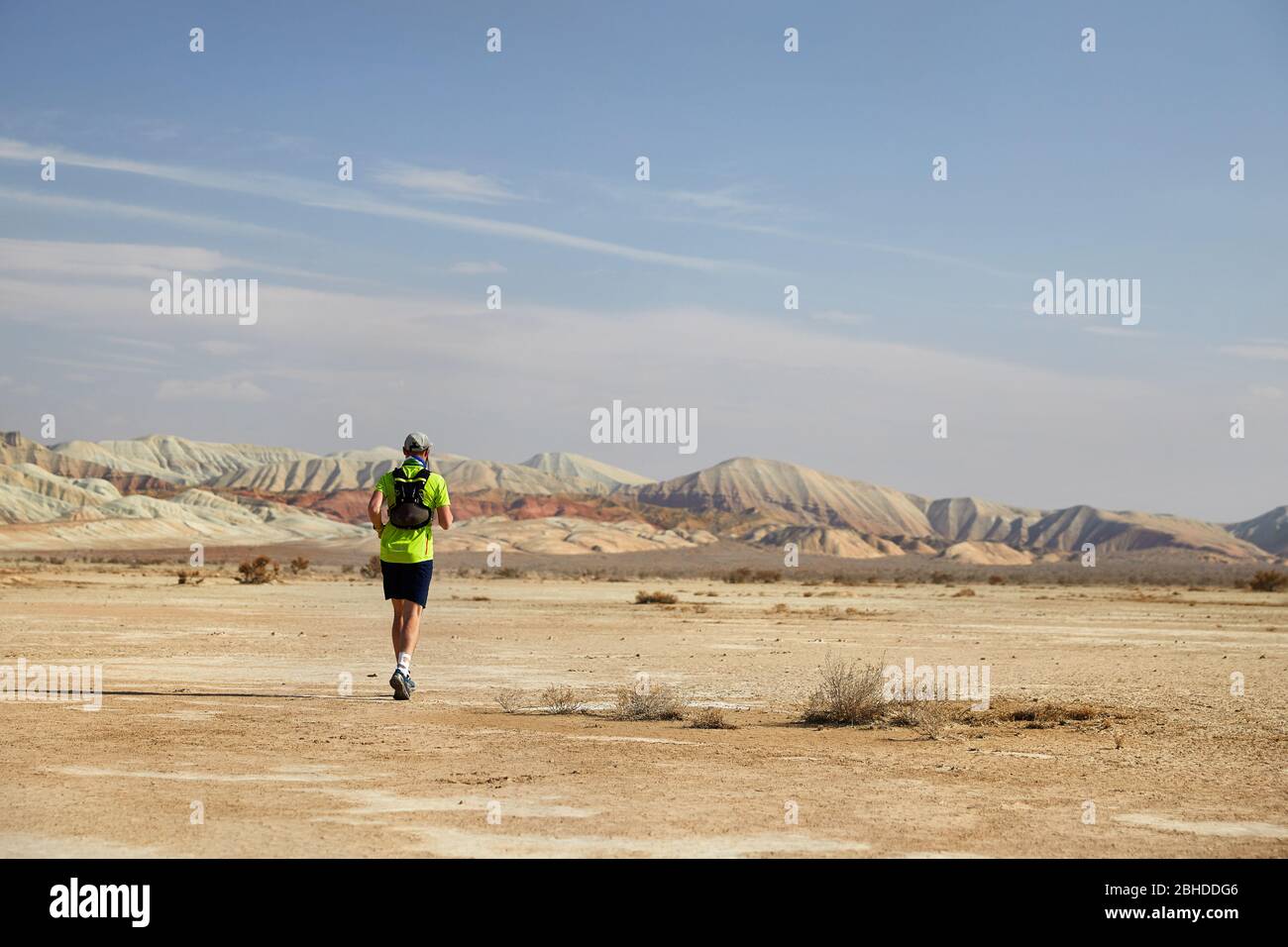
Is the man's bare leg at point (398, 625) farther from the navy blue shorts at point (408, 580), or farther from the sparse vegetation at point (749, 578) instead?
the sparse vegetation at point (749, 578)

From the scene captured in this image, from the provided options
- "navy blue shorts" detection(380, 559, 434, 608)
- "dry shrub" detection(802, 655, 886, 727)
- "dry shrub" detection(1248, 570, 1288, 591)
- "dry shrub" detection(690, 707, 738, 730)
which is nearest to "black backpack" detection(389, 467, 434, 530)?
"navy blue shorts" detection(380, 559, 434, 608)

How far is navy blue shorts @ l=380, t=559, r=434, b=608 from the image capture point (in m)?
13.0

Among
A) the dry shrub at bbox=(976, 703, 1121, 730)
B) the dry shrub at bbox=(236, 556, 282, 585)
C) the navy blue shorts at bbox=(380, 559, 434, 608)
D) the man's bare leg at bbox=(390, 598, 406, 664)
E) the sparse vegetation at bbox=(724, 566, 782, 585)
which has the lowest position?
the sparse vegetation at bbox=(724, 566, 782, 585)

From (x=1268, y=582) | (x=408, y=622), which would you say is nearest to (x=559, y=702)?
(x=408, y=622)

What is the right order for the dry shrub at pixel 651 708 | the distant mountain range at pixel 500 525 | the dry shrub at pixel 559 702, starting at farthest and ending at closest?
the distant mountain range at pixel 500 525 < the dry shrub at pixel 559 702 < the dry shrub at pixel 651 708

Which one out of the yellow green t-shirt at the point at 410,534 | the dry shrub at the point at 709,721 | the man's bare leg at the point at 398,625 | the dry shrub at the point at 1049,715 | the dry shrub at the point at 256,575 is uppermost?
the yellow green t-shirt at the point at 410,534

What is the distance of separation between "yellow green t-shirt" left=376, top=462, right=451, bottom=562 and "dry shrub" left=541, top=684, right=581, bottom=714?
181 centimetres

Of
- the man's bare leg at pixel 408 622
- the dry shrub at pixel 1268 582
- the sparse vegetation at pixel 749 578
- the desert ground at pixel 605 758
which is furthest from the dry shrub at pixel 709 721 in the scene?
the dry shrub at pixel 1268 582

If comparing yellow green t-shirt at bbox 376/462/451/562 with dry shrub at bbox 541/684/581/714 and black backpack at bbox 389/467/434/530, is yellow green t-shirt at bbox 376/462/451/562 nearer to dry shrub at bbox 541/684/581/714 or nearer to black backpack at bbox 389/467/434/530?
black backpack at bbox 389/467/434/530

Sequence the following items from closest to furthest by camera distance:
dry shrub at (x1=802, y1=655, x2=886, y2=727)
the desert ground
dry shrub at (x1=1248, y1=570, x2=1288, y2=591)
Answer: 1. the desert ground
2. dry shrub at (x1=802, y1=655, x2=886, y2=727)
3. dry shrub at (x1=1248, y1=570, x2=1288, y2=591)

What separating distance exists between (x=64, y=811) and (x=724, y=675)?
35.0 ft

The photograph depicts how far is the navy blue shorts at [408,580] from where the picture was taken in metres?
13.0

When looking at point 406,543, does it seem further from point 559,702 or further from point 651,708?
point 651,708

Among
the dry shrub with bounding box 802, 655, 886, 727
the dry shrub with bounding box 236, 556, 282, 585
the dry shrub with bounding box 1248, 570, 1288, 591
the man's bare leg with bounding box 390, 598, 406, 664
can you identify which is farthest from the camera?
the dry shrub with bounding box 1248, 570, 1288, 591
